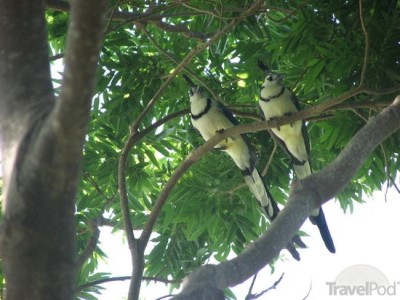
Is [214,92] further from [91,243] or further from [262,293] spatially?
[262,293]

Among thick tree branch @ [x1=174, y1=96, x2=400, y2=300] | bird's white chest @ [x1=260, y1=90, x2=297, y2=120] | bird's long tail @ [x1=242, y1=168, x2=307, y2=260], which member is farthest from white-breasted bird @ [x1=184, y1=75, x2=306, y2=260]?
thick tree branch @ [x1=174, y1=96, x2=400, y2=300]

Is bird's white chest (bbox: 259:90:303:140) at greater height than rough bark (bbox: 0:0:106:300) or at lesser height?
greater

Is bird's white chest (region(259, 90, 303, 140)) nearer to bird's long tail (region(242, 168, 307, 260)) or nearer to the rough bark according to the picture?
bird's long tail (region(242, 168, 307, 260))

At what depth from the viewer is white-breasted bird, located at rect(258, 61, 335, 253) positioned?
14.0ft

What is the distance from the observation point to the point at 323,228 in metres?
3.73

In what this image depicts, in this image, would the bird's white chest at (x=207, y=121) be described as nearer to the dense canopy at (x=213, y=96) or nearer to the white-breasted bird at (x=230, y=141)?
the white-breasted bird at (x=230, y=141)

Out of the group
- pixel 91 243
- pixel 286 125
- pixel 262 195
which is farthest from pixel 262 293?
pixel 286 125

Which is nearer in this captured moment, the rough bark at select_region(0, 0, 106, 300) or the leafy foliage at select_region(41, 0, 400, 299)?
the rough bark at select_region(0, 0, 106, 300)

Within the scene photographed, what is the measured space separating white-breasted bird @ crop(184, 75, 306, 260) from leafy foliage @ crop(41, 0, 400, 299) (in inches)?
4.4

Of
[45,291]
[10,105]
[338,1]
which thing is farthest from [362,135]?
[45,291]

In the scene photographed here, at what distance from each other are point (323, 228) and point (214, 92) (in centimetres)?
104

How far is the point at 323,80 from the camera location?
384 cm

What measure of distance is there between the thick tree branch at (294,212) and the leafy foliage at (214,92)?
0.83 meters

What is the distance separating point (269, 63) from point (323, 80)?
2.74 ft
